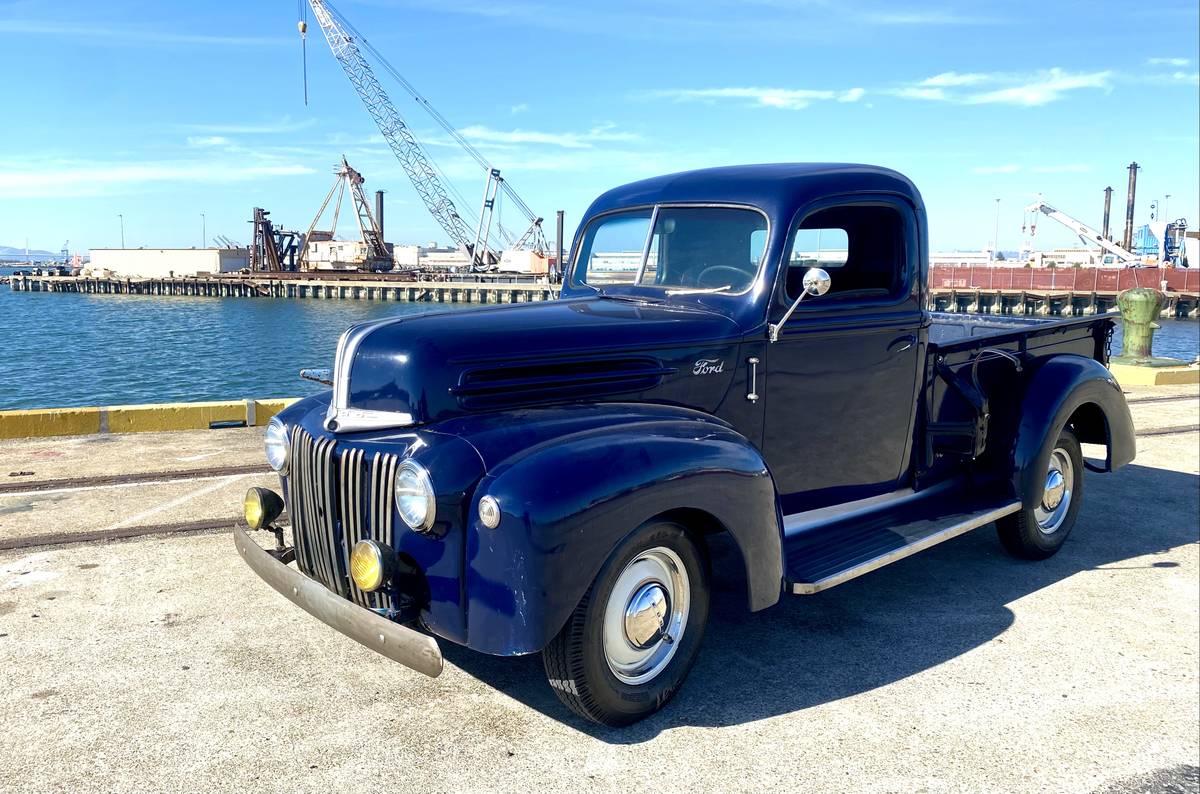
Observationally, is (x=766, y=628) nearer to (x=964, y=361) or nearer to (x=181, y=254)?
(x=964, y=361)

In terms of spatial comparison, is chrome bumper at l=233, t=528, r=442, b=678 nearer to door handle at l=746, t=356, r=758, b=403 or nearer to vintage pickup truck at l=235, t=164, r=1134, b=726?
vintage pickup truck at l=235, t=164, r=1134, b=726

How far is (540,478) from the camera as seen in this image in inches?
112

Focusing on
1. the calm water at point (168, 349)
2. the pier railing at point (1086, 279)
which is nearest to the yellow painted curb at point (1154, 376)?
the calm water at point (168, 349)

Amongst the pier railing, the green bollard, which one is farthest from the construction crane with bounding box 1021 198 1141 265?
the green bollard

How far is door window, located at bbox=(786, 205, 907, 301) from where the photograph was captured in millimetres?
4375

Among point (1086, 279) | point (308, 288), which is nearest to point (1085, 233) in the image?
point (1086, 279)

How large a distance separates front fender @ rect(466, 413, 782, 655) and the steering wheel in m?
1.09

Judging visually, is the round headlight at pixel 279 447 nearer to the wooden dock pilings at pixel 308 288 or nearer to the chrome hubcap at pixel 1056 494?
the chrome hubcap at pixel 1056 494

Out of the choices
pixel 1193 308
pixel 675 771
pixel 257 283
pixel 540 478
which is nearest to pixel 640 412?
pixel 540 478

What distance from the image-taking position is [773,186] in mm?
4105

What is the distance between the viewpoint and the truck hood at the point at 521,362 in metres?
3.28

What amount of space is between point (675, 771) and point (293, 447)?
1980mm

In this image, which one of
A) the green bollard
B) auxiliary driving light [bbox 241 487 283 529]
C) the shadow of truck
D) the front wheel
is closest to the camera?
the front wheel

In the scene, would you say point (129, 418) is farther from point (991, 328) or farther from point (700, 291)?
point (991, 328)
